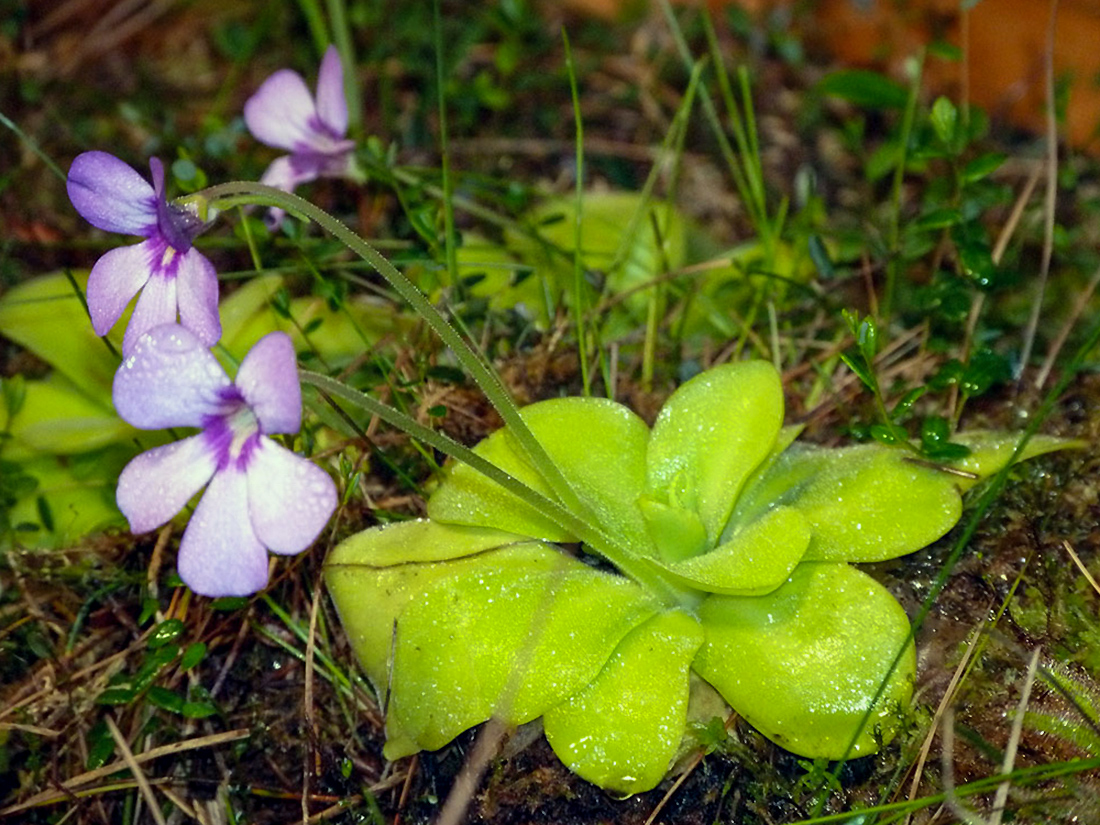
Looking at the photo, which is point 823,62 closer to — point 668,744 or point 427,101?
point 427,101

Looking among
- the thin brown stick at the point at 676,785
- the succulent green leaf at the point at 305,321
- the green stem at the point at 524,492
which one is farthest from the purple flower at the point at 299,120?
the thin brown stick at the point at 676,785

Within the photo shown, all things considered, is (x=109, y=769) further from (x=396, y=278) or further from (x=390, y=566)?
(x=396, y=278)

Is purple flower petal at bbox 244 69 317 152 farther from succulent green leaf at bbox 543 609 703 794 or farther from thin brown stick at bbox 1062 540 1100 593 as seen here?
thin brown stick at bbox 1062 540 1100 593

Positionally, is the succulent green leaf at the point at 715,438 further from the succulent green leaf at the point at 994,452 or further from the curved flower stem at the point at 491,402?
the succulent green leaf at the point at 994,452

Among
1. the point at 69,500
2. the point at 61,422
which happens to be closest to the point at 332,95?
the point at 61,422

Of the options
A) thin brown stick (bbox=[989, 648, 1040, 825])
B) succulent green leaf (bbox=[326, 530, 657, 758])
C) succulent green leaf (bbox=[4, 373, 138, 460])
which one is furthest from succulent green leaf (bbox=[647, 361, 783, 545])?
succulent green leaf (bbox=[4, 373, 138, 460])

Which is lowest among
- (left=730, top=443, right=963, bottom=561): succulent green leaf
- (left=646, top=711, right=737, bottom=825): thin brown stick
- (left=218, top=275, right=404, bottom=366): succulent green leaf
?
(left=646, top=711, right=737, bottom=825): thin brown stick
